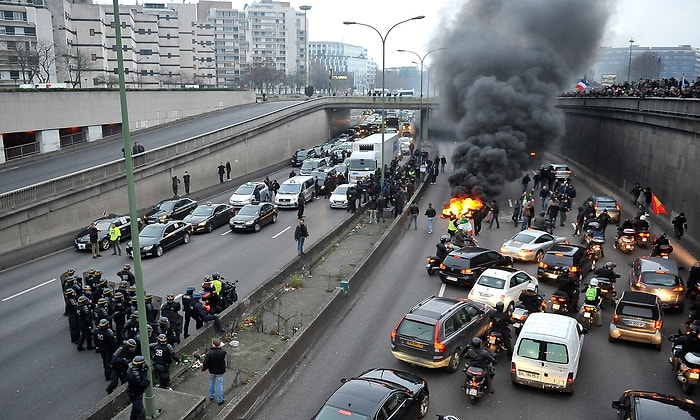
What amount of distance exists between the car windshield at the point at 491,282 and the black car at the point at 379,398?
5626 millimetres

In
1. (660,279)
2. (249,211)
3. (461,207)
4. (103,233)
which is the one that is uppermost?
(660,279)

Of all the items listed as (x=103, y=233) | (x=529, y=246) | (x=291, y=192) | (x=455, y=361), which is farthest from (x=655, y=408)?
(x=291, y=192)

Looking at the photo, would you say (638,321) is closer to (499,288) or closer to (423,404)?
(499,288)

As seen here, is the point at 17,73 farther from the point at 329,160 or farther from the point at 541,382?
the point at 541,382

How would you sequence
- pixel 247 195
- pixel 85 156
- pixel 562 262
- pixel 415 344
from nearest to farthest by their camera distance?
1. pixel 415 344
2. pixel 562 262
3. pixel 247 195
4. pixel 85 156

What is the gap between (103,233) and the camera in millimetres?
22328

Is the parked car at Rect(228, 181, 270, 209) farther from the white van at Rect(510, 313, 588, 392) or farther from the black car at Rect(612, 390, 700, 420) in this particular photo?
the black car at Rect(612, 390, 700, 420)

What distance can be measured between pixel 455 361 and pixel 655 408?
4.10 metres

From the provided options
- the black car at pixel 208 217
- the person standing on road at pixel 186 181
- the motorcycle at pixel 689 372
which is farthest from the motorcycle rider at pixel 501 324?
the person standing on road at pixel 186 181

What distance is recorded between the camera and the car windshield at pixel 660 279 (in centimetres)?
1529

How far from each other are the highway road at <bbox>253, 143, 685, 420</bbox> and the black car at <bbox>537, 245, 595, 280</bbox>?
1.50ft

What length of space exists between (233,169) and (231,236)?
15.9m

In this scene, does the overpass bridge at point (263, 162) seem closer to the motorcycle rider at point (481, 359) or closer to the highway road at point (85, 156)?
the highway road at point (85, 156)

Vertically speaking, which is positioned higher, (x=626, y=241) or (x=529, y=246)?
(x=529, y=246)
